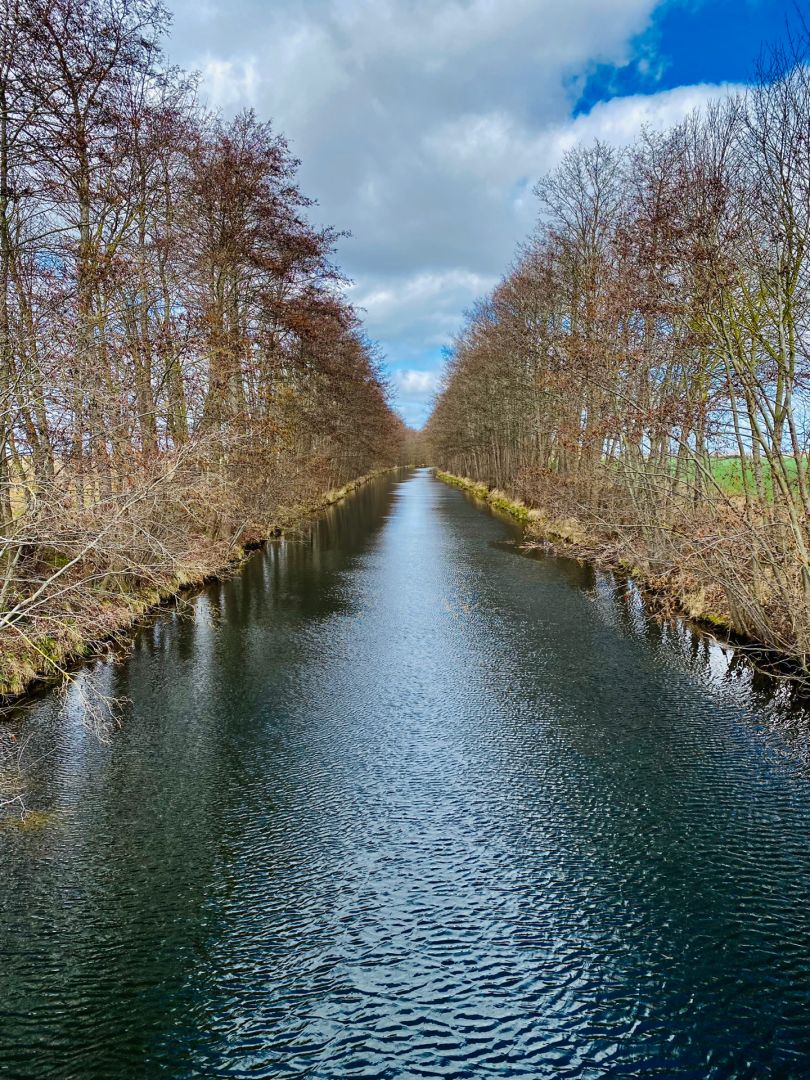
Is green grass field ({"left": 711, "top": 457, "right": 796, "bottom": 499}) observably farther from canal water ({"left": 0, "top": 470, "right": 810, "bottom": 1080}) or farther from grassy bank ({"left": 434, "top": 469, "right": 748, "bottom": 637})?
canal water ({"left": 0, "top": 470, "right": 810, "bottom": 1080})

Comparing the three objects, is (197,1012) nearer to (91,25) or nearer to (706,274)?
(706,274)

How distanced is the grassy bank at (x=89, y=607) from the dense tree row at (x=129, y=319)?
0.18m

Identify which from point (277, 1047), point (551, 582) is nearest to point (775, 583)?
point (551, 582)

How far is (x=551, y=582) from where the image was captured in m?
16.3

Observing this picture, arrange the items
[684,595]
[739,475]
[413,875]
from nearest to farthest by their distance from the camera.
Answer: [413,875]
[739,475]
[684,595]

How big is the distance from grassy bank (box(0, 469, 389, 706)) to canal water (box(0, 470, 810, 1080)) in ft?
2.23

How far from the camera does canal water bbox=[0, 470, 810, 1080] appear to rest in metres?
3.80

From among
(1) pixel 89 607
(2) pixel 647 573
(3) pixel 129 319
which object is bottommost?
(2) pixel 647 573

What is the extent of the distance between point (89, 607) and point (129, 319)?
581 centimetres

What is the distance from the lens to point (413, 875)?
205 inches

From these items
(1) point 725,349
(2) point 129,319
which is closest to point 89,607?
(2) point 129,319

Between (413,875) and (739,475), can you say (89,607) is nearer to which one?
(413,875)

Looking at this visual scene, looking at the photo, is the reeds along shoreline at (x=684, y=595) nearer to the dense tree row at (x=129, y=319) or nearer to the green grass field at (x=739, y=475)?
the green grass field at (x=739, y=475)

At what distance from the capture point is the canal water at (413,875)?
380cm
